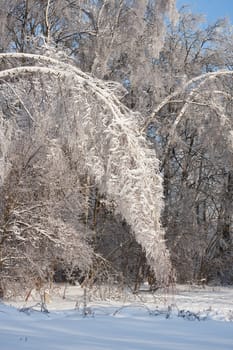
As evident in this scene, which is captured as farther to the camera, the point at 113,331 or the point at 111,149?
the point at 111,149

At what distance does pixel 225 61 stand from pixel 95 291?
1242cm

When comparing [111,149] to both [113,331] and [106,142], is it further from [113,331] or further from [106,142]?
[113,331]

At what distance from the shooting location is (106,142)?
9.93 meters

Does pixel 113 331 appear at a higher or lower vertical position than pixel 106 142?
lower

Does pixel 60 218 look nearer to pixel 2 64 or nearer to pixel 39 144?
pixel 39 144

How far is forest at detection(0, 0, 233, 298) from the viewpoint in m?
10.0

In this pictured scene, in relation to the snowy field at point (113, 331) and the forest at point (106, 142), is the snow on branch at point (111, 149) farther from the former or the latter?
the snowy field at point (113, 331)

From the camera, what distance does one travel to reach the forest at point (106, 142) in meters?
10.0

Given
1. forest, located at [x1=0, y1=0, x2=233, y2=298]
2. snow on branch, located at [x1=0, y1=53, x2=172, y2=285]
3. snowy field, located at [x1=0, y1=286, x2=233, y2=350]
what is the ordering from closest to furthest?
snowy field, located at [x1=0, y1=286, x2=233, y2=350]
snow on branch, located at [x1=0, y1=53, x2=172, y2=285]
forest, located at [x1=0, y1=0, x2=233, y2=298]

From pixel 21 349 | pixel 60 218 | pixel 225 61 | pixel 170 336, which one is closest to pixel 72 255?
pixel 60 218

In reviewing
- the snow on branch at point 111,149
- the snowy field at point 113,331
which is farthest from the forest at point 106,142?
the snowy field at point 113,331

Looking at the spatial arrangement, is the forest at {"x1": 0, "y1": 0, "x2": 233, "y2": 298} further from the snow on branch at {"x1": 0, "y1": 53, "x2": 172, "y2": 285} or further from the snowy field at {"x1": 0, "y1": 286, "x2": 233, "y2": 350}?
the snowy field at {"x1": 0, "y1": 286, "x2": 233, "y2": 350}

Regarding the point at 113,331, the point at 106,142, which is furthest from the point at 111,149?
the point at 113,331

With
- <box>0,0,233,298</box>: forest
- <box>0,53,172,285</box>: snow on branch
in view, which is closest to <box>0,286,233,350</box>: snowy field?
<box>0,53,172,285</box>: snow on branch
